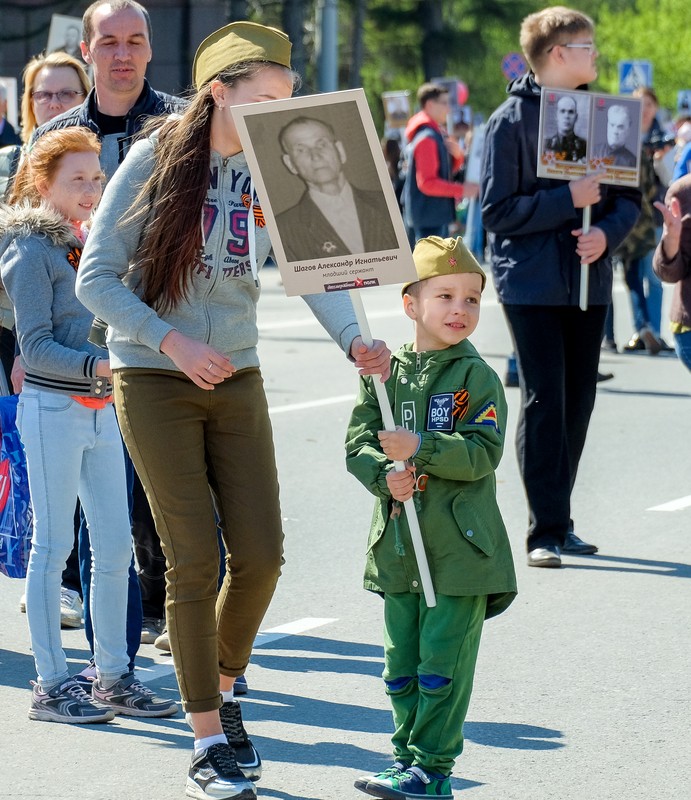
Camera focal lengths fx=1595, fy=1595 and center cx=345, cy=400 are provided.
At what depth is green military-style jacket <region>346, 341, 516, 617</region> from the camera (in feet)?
13.2

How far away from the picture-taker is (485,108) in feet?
209

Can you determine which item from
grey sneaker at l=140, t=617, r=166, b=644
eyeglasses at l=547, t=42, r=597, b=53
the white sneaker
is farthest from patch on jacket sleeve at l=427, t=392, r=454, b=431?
eyeglasses at l=547, t=42, r=597, b=53

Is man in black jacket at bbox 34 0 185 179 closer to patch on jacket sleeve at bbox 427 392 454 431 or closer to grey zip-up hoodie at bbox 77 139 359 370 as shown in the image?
grey zip-up hoodie at bbox 77 139 359 370

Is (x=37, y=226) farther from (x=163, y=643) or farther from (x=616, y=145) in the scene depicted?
(x=616, y=145)

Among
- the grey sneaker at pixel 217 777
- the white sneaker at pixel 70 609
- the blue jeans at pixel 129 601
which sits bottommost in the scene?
the white sneaker at pixel 70 609

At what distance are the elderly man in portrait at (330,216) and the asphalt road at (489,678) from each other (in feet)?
4.73

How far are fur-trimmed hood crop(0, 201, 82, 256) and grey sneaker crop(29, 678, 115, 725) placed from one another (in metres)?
1.36

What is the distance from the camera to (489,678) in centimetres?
523

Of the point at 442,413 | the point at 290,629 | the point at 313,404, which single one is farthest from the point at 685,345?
the point at 313,404

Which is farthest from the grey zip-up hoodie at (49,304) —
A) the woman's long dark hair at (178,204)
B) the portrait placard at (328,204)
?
the portrait placard at (328,204)

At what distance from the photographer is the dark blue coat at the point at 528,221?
678 cm

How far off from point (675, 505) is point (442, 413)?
4.10 metres

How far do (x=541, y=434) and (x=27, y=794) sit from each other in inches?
125

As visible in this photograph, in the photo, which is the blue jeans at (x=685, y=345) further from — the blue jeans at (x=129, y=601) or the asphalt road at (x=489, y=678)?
the blue jeans at (x=129, y=601)
